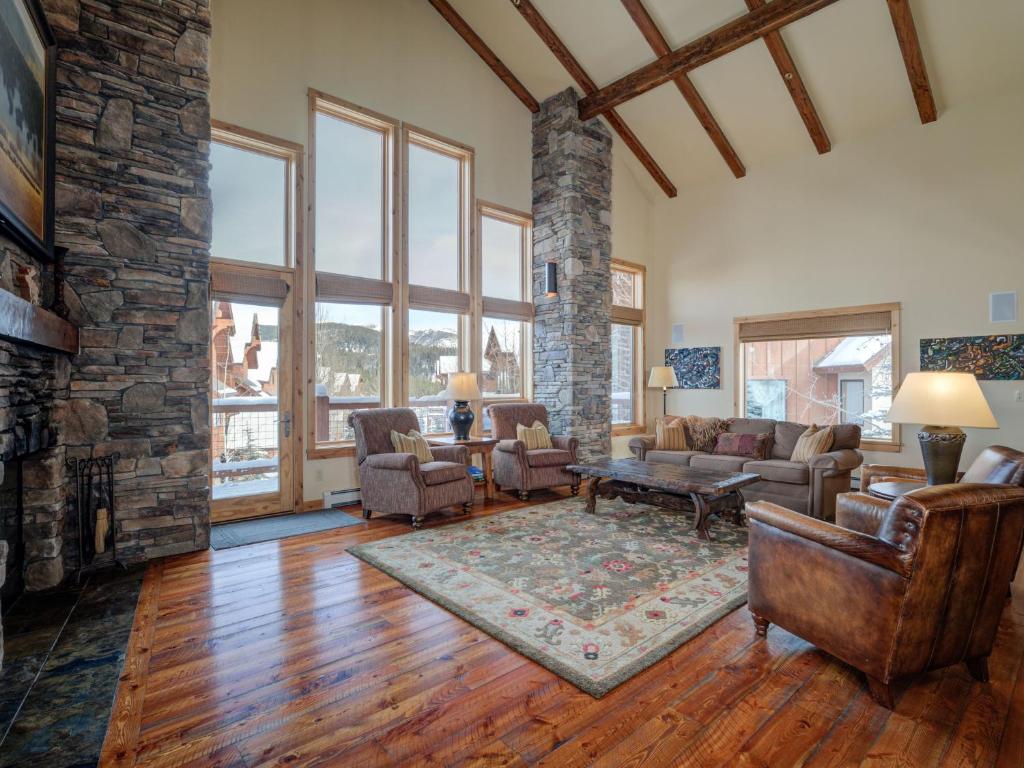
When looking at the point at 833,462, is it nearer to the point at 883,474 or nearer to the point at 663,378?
the point at 883,474

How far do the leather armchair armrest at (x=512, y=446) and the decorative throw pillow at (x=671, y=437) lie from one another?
1.61 metres

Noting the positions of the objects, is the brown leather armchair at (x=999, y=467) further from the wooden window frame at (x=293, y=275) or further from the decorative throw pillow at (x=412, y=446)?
the wooden window frame at (x=293, y=275)

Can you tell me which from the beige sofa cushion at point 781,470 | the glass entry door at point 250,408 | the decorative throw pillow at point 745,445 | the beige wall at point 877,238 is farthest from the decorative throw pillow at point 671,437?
the glass entry door at point 250,408

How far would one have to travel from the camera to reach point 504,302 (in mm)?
6777

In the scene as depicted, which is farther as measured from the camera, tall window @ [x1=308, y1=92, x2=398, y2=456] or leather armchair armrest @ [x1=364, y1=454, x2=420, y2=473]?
tall window @ [x1=308, y1=92, x2=398, y2=456]

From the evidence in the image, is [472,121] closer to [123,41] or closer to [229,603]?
[123,41]

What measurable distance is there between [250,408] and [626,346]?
17.4 ft

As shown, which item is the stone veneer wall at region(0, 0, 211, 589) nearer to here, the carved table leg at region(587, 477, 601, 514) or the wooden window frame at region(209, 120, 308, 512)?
the wooden window frame at region(209, 120, 308, 512)

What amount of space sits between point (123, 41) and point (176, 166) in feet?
2.57

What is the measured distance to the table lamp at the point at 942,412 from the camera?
9.87 feet

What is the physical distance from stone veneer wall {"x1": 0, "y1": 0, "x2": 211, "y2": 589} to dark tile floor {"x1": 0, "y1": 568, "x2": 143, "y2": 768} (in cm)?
38

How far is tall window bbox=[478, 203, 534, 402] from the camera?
6664mm

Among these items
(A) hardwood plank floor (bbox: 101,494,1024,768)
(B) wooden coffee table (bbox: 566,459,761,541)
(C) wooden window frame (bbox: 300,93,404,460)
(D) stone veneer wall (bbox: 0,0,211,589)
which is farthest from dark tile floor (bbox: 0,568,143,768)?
(B) wooden coffee table (bbox: 566,459,761,541)

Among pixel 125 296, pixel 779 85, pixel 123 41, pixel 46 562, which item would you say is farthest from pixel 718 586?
pixel 779 85
